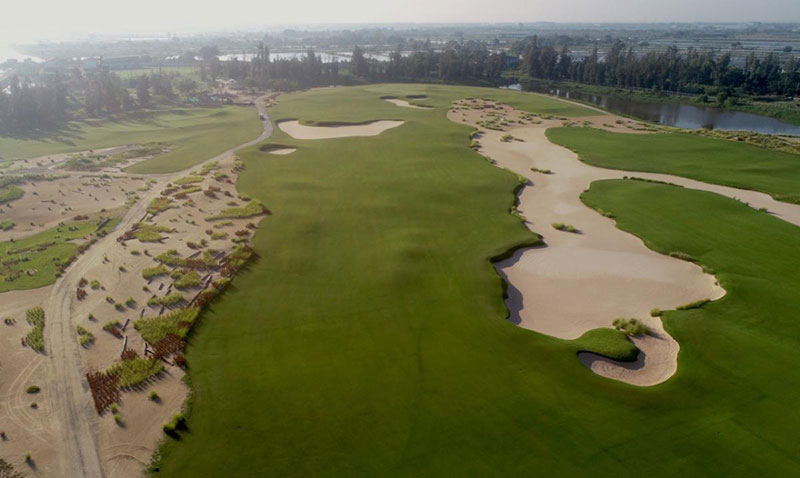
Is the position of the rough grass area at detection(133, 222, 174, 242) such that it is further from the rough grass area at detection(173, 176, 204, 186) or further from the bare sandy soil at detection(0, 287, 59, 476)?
the rough grass area at detection(173, 176, 204, 186)

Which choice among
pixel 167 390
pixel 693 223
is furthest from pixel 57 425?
pixel 693 223

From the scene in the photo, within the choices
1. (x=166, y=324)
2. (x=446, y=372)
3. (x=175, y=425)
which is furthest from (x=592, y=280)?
(x=166, y=324)

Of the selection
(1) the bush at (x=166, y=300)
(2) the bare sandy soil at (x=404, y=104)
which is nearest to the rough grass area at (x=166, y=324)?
(1) the bush at (x=166, y=300)

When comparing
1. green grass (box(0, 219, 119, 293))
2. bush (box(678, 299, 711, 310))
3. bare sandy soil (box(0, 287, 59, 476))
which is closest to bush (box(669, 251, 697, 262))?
bush (box(678, 299, 711, 310))

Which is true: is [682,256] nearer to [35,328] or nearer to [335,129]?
[35,328]

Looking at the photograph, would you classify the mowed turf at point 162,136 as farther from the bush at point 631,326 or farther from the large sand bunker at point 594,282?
the bush at point 631,326

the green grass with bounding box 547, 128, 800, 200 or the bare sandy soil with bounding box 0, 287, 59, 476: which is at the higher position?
the green grass with bounding box 547, 128, 800, 200

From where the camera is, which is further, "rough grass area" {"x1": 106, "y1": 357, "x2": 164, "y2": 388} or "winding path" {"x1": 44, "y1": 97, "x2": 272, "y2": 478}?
"rough grass area" {"x1": 106, "y1": 357, "x2": 164, "y2": 388}
